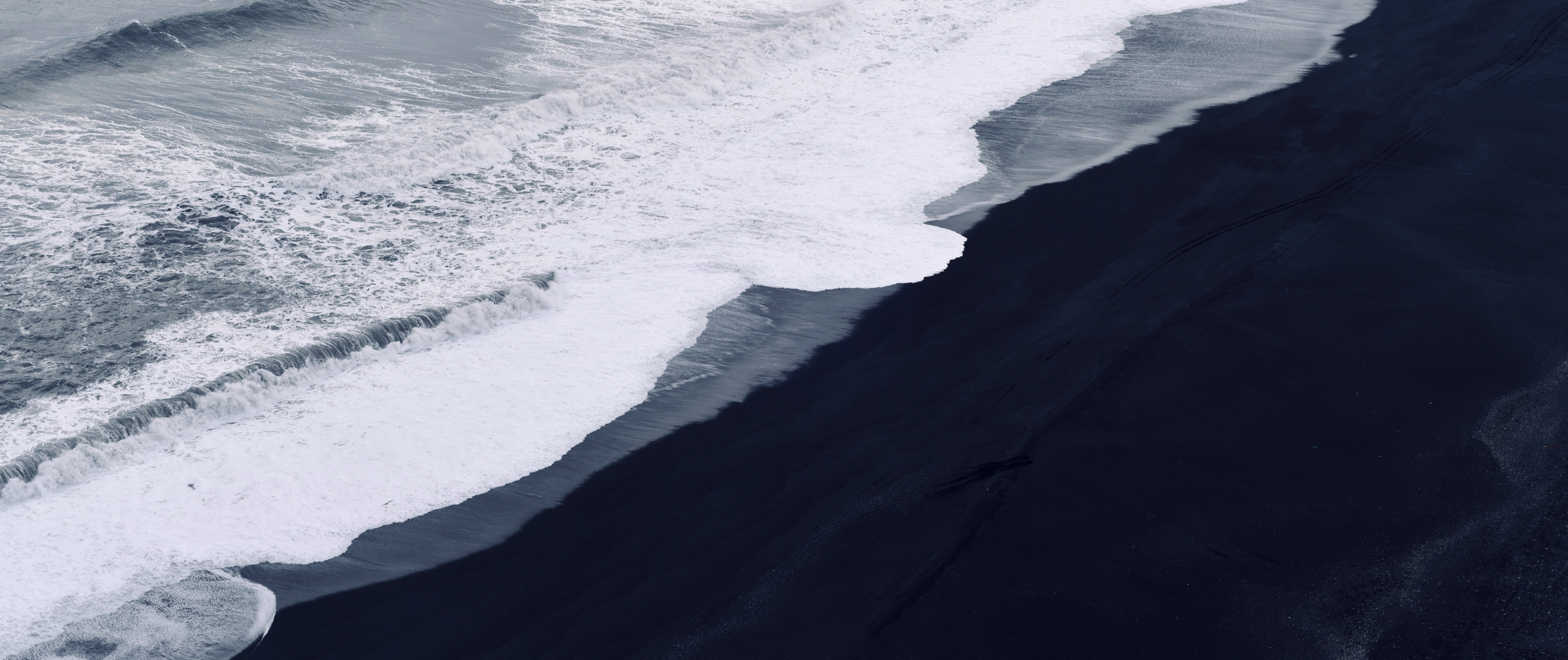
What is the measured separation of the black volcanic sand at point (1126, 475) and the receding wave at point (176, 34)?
37.4 feet

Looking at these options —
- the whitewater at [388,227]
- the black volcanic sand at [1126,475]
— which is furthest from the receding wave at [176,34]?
the black volcanic sand at [1126,475]

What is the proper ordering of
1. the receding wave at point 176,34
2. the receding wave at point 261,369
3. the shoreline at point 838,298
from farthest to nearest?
the receding wave at point 176,34, the receding wave at point 261,369, the shoreline at point 838,298

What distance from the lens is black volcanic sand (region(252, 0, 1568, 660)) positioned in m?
6.15

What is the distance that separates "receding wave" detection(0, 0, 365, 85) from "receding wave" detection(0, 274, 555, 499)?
828 centimetres

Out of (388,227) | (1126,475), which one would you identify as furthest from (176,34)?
(1126,475)

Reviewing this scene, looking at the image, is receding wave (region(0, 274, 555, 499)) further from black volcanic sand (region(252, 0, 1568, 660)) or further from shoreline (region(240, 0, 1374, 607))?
black volcanic sand (region(252, 0, 1568, 660))

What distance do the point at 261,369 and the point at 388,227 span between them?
2887mm

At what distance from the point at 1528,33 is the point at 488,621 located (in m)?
16.3

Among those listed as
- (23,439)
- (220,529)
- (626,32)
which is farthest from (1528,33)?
(23,439)

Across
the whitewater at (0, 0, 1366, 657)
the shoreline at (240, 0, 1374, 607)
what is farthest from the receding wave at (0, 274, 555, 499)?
the shoreline at (240, 0, 1374, 607)

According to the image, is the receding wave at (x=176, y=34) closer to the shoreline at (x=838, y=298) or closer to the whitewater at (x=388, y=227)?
the whitewater at (x=388, y=227)

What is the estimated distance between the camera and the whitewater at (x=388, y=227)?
23.8 ft

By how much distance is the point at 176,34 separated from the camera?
51.0ft

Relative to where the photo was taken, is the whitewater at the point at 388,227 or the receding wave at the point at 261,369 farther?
the receding wave at the point at 261,369
